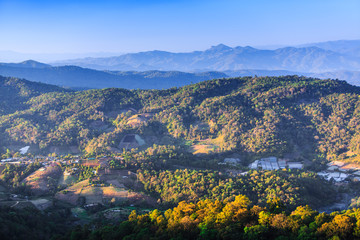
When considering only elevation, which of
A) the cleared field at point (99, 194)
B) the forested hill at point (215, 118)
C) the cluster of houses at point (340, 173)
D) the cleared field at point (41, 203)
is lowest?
the cluster of houses at point (340, 173)

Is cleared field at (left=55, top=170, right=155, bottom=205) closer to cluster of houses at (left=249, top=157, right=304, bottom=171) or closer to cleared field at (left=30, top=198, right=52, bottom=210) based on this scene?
cleared field at (left=30, top=198, right=52, bottom=210)

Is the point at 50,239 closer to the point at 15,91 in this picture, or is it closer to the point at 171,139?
the point at 171,139

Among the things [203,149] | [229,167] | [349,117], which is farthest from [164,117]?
[349,117]

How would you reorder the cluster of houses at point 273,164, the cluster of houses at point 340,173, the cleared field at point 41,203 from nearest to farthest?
the cleared field at point 41,203 → the cluster of houses at point 340,173 → the cluster of houses at point 273,164

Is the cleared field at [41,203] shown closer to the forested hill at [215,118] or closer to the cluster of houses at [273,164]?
the forested hill at [215,118]

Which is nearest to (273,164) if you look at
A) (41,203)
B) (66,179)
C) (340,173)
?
(340,173)

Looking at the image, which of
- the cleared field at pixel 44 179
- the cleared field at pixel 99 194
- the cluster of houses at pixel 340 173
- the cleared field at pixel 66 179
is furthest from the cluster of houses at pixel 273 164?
the cleared field at pixel 44 179

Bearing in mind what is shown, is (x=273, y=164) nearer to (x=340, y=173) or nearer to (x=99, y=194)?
(x=340, y=173)
